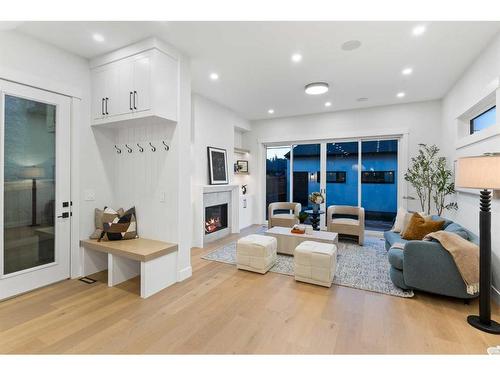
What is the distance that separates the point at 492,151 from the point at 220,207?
4.63m

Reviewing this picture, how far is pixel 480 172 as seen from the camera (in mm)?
1999

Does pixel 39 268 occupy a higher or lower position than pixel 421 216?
lower

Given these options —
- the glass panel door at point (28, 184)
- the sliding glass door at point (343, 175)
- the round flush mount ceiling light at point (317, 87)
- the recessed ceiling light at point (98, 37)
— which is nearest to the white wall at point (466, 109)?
the sliding glass door at point (343, 175)

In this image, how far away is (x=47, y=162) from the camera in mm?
2973

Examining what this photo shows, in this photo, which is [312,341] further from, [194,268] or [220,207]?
[220,207]

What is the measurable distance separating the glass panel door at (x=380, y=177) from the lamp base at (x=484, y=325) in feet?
11.7

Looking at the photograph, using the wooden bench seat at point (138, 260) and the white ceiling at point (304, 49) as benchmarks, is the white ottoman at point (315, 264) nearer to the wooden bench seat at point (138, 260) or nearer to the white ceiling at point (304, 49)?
the wooden bench seat at point (138, 260)

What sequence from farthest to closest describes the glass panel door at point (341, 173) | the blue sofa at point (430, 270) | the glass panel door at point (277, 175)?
the glass panel door at point (277, 175), the glass panel door at point (341, 173), the blue sofa at point (430, 270)

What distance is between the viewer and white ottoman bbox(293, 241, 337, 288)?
9.72ft

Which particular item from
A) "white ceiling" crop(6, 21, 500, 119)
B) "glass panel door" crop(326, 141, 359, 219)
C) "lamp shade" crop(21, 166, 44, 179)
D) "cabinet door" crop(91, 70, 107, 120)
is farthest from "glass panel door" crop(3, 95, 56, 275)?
"glass panel door" crop(326, 141, 359, 219)

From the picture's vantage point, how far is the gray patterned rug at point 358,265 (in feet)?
9.85

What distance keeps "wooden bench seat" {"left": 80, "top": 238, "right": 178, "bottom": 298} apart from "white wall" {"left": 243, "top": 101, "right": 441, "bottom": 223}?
4.09 metres

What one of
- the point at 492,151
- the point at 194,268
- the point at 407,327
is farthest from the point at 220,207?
the point at 492,151

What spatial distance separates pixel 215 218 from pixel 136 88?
3242 mm
